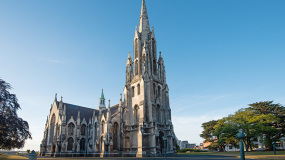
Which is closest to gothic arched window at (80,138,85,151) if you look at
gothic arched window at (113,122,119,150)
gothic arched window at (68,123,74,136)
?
gothic arched window at (68,123,74,136)

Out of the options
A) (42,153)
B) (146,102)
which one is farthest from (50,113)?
(146,102)

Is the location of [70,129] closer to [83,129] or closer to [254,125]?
A: [83,129]

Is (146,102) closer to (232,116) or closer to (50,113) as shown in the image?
(232,116)

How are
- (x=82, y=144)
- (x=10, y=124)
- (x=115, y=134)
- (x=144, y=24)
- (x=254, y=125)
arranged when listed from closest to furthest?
(x=10, y=124) < (x=115, y=134) < (x=254, y=125) < (x=82, y=144) < (x=144, y=24)

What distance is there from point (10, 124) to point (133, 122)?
22960 mm

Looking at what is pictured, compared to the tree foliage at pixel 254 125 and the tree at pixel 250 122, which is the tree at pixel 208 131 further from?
the tree at pixel 250 122

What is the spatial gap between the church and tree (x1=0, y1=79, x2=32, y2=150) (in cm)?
1832

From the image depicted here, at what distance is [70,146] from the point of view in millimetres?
44906

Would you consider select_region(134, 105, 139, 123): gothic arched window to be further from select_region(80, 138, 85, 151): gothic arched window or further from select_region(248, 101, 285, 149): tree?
select_region(248, 101, 285, 149): tree

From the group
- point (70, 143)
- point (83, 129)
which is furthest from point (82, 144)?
point (83, 129)

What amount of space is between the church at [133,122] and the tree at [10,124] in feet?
60.1

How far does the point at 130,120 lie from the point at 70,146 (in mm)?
16932

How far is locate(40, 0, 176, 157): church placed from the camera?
119 ft

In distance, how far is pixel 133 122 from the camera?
3859cm
